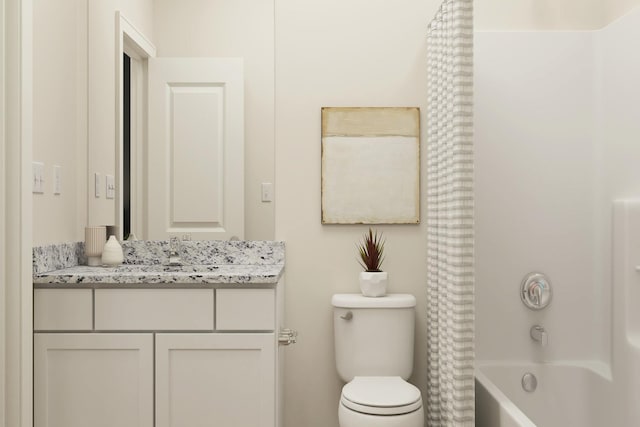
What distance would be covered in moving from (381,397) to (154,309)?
869 mm

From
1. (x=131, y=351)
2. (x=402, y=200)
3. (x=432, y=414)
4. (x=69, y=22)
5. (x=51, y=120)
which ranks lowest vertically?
(x=432, y=414)

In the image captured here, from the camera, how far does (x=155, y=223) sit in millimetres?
2607

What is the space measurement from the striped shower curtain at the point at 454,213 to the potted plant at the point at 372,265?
0.26 m

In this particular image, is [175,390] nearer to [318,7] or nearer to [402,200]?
[402,200]

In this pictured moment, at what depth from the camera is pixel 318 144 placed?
8.73 feet

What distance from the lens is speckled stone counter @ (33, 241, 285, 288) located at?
2.06m

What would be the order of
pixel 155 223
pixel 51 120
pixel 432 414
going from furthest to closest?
pixel 155 223
pixel 432 414
pixel 51 120

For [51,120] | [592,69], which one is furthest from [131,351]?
[592,69]

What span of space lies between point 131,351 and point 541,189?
1.85 metres

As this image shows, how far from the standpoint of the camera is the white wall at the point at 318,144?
265 cm

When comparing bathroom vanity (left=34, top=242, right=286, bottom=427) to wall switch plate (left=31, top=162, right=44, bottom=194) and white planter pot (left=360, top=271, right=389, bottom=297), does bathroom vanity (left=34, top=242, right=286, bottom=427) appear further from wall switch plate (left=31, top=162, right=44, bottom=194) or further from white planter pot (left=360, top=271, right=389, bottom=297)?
white planter pot (left=360, top=271, right=389, bottom=297)

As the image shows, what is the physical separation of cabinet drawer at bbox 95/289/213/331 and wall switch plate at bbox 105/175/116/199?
62 centimetres

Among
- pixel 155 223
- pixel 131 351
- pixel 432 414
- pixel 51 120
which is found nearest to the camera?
pixel 131 351

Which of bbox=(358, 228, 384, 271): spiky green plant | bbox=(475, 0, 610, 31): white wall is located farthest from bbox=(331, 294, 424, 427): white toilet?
bbox=(475, 0, 610, 31): white wall
